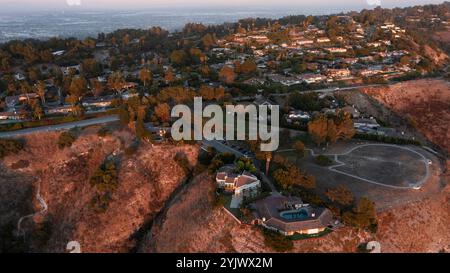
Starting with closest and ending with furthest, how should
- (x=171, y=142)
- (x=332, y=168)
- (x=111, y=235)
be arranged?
(x=111, y=235) → (x=332, y=168) → (x=171, y=142)

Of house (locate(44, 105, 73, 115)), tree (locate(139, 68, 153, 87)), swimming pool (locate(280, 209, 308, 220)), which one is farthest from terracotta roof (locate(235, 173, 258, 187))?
tree (locate(139, 68, 153, 87))

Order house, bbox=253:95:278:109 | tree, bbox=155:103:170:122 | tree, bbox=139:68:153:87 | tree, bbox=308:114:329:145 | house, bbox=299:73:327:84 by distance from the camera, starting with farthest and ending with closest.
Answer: house, bbox=299:73:327:84 → tree, bbox=139:68:153:87 → house, bbox=253:95:278:109 → tree, bbox=155:103:170:122 → tree, bbox=308:114:329:145

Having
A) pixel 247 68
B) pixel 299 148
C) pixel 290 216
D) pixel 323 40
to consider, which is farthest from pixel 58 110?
pixel 323 40

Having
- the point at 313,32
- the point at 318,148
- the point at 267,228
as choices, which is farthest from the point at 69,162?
the point at 313,32

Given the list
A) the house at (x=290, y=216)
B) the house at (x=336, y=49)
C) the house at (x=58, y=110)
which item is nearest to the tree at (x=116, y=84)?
the house at (x=58, y=110)

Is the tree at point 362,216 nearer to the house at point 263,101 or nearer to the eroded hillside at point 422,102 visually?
the house at point 263,101

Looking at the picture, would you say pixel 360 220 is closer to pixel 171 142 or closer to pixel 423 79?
pixel 171 142

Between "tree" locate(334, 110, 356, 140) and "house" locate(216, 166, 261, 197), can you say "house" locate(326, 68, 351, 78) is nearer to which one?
"tree" locate(334, 110, 356, 140)

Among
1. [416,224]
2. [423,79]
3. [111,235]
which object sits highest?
[423,79]
